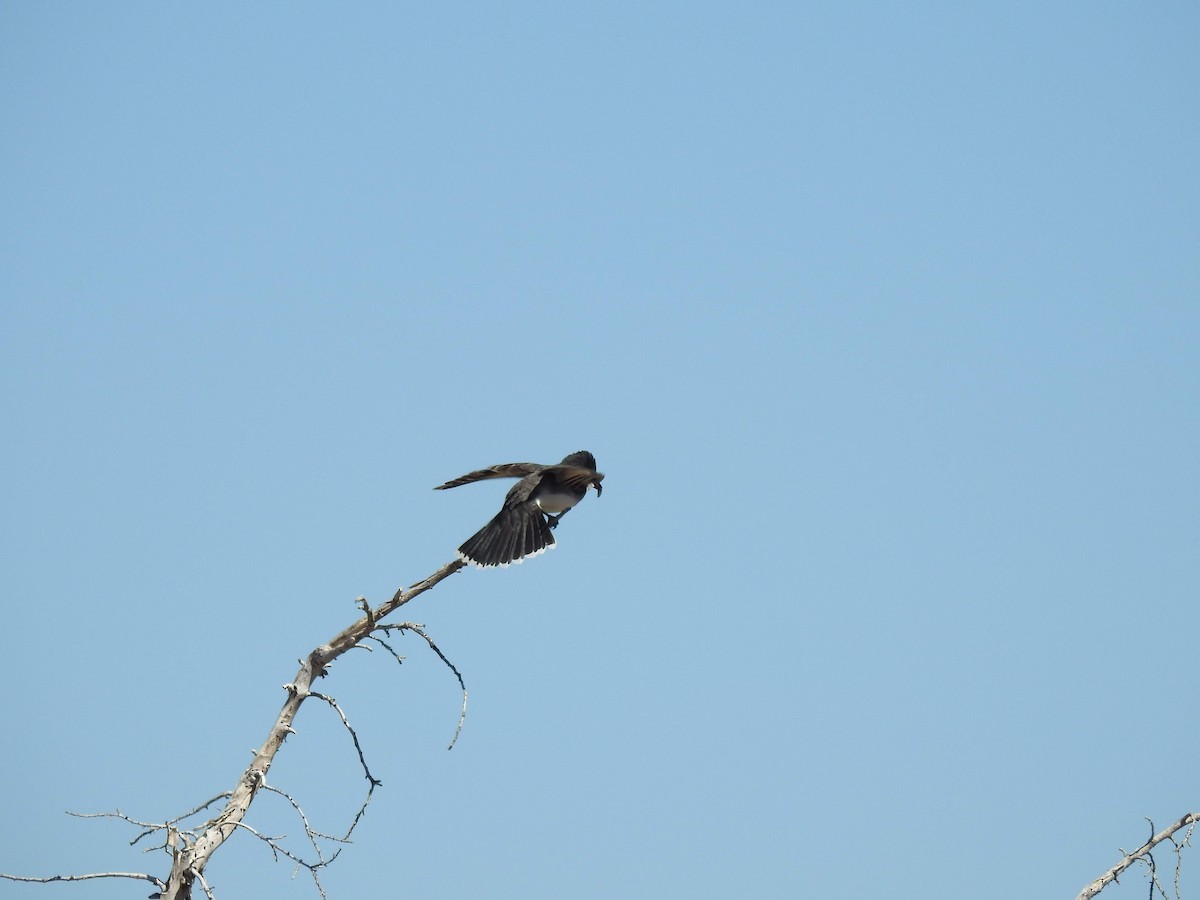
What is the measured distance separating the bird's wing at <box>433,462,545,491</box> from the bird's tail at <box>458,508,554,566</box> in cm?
39

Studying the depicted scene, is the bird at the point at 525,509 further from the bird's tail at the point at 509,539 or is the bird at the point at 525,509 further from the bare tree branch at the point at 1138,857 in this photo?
the bare tree branch at the point at 1138,857

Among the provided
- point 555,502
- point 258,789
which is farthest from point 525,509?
point 258,789

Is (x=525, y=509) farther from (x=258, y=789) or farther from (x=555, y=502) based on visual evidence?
(x=258, y=789)

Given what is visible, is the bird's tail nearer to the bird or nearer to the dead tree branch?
the bird

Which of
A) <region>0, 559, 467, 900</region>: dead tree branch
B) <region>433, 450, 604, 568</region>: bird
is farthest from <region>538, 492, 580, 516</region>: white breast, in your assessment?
<region>0, 559, 467, 900</region>: dead tree branch

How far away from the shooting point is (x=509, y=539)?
9.73 meters

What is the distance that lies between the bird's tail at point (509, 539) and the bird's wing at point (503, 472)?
1.29 ft

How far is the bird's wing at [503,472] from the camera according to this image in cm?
1020

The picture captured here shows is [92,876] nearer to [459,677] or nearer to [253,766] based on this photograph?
[253,766]

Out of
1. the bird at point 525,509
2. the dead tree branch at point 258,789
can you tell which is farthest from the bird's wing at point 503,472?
the dead tree branch at point 258,789

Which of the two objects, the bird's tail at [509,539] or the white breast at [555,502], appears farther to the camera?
the white breast at [555,502]

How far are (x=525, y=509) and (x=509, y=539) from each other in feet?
1.85

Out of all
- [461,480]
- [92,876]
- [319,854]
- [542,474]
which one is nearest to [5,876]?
[92,876]

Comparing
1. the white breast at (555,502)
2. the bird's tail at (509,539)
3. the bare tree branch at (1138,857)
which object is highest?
the white breast at (555,502)
